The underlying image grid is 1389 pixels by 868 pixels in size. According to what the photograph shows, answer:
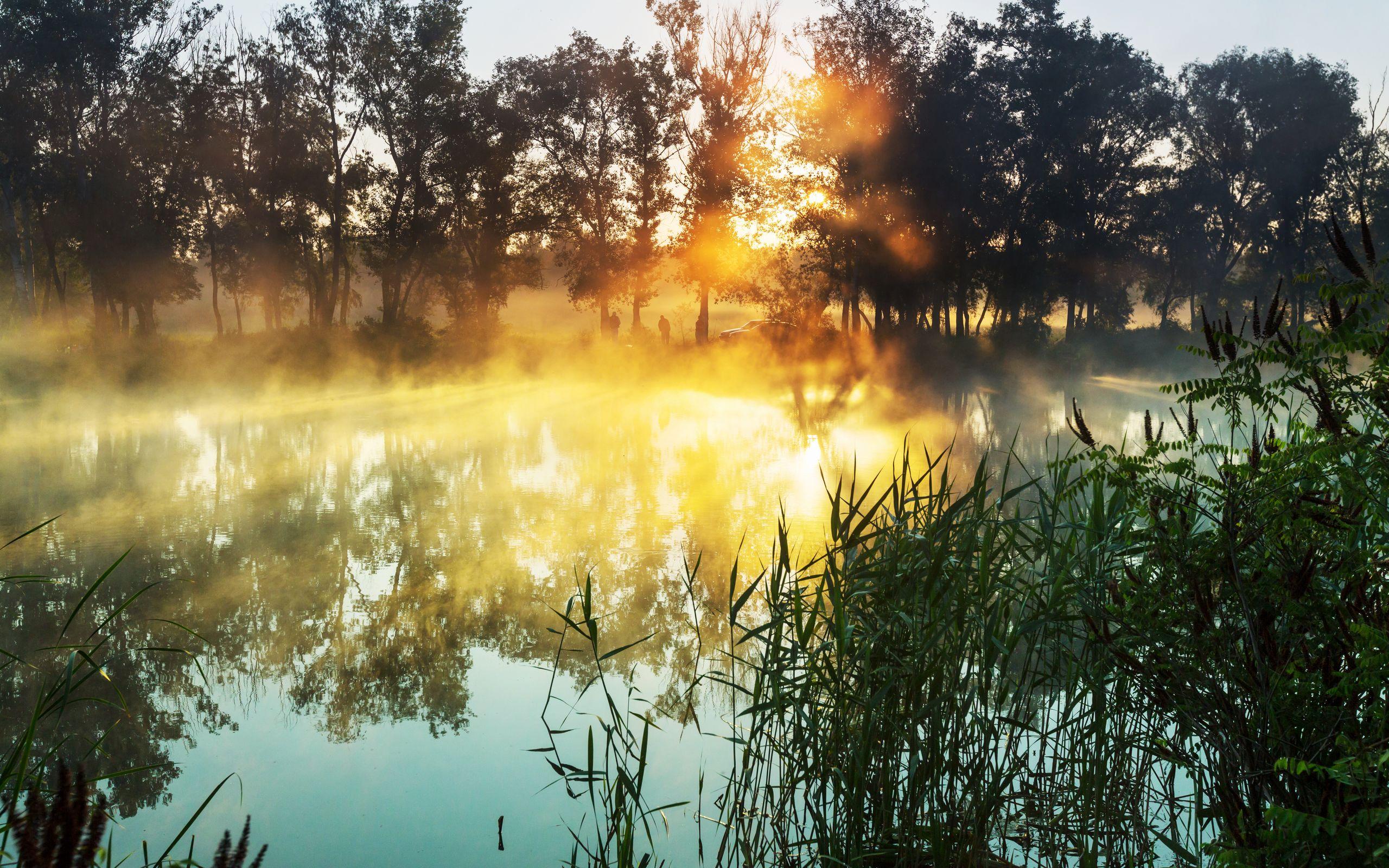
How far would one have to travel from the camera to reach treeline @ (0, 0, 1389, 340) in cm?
2462

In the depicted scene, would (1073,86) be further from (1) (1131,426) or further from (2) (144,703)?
(2) (144,703)

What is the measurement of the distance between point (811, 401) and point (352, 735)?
14502 mm

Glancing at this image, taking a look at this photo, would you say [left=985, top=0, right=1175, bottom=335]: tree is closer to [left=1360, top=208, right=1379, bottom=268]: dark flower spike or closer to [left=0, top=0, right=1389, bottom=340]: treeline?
[left=0, top=0, right=1389, bottom=340]: treeline

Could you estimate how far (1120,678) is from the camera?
3.06 m

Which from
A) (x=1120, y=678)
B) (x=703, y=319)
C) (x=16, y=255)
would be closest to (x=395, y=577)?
(x=1120, y=678)

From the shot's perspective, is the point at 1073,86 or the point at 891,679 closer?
the point at 891,679

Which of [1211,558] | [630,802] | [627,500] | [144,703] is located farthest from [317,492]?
[1211,558]

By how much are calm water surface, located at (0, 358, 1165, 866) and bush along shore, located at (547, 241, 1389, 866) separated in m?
0.51

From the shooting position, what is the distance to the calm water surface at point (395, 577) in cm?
365

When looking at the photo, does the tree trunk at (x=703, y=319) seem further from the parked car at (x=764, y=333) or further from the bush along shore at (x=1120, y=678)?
the bush along shore at (x=1120, y=678)

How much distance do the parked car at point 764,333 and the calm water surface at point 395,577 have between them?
31.5 feet

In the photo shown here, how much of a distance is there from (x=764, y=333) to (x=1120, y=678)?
23.4 metres

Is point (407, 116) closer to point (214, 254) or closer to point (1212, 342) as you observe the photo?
point (214, 254)

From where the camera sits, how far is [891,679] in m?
3.09
